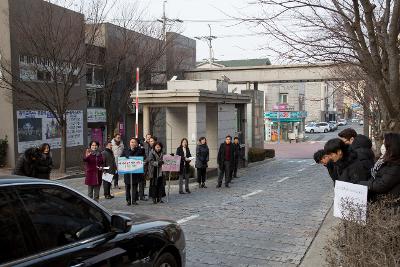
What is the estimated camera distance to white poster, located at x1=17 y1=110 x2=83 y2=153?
848 inches

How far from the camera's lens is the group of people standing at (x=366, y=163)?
477 centimetres

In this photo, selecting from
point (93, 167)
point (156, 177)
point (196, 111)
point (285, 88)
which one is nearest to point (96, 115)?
point (196, 111)

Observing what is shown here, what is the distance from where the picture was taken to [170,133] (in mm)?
20172

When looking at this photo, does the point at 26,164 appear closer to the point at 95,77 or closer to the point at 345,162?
the point at 345,162

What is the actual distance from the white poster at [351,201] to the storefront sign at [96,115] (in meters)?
23.5

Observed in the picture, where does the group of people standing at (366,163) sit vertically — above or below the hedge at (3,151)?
above

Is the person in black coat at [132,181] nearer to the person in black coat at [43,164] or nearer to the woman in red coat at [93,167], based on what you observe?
the woman in red coat at [93,167]

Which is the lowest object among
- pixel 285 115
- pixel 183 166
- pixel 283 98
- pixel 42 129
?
pixel 183 166

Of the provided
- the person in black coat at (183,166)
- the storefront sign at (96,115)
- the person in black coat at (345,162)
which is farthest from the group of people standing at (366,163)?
the storefront sign at (96,115)

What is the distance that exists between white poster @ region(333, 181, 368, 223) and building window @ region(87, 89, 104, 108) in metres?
23.4

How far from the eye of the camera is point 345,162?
220 inches

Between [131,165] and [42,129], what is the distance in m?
12.4

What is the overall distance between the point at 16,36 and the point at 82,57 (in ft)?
9.64

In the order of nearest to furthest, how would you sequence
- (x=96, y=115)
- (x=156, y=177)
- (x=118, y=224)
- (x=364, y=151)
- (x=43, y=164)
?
(x=118, y=224) < (x=364, y=151) < (x=43, y=164) < (x=156, y=177) < (x=96, y=115)
